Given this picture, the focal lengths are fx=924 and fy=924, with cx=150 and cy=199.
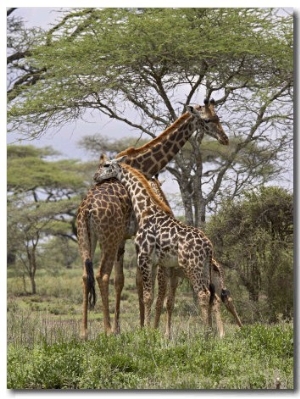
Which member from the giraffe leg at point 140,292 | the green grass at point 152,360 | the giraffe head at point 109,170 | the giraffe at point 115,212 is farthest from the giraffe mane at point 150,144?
the green grass at point 152,360

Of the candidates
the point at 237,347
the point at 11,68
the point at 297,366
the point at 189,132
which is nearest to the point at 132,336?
the point at 237,347

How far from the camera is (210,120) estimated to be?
341 inches

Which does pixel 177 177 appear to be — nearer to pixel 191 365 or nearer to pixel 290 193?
pixel 290 193

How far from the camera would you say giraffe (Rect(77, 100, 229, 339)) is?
26.5 feet

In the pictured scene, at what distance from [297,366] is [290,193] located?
3.94m

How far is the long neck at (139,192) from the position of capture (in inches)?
321

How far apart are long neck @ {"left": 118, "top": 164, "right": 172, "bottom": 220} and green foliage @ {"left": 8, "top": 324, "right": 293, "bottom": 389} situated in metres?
1.14

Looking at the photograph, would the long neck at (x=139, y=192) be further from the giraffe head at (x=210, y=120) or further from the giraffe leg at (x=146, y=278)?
the giraffe head at (x=210, y=120)

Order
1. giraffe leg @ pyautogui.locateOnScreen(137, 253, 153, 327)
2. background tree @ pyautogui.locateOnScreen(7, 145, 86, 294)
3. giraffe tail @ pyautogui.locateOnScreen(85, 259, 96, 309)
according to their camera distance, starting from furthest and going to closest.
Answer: background tree @ pyautogui.locateOnScreen(7, 145, 86, 294), giraffe tail @ pyautogui.locateOnScreen(85, 259, 96, 309), giraffe leg @ pyautogui.locateOnScreen(137, 253, 153, 327)

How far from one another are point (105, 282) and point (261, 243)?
3.11 m

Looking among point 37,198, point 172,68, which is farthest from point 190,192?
point 37,198

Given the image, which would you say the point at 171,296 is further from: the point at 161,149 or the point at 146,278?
the point at 161,149

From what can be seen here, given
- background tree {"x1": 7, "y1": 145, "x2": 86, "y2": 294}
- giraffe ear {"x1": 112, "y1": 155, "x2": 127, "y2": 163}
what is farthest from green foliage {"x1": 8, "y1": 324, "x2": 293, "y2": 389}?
background tree {"x1": 7, "y1": 145, "x2": 86, "y2": 294}

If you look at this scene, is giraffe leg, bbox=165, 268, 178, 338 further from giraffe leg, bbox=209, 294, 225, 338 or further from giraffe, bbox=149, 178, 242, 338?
giraffe leg, bbox=209, 294, 225, 338
